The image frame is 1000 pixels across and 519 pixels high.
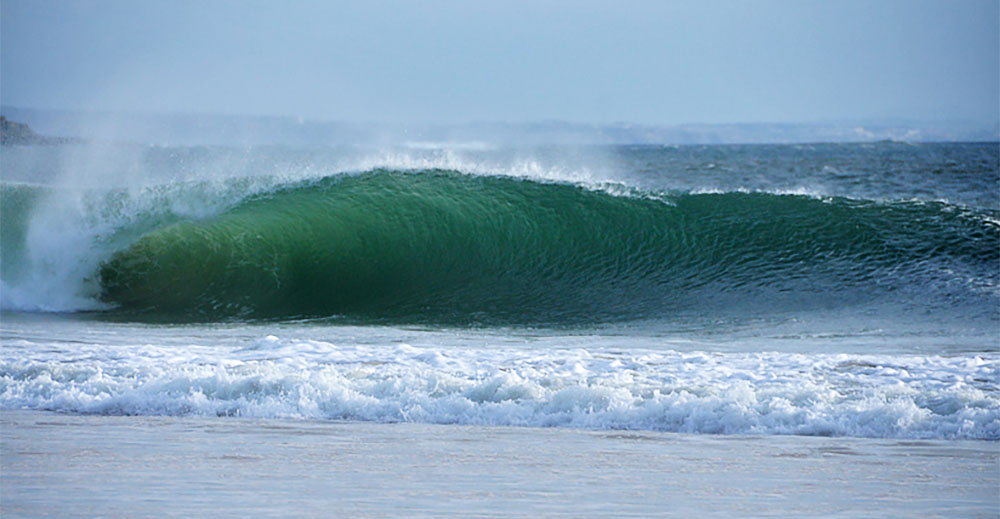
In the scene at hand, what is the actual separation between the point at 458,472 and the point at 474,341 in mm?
3602

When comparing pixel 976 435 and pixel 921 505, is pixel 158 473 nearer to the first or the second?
pixel 921 505

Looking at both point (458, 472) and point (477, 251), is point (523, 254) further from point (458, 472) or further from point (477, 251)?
point (458, 472)

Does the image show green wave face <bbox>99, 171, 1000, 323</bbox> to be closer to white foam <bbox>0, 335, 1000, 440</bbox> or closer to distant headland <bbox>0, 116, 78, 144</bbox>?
white foam <bbox>0, 335, 1000, 440</bbox>

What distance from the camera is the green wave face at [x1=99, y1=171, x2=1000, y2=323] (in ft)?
31.0

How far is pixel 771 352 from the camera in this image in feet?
21.8

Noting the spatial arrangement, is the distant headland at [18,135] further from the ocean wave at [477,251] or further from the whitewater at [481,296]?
the ocean wave at [477,251]

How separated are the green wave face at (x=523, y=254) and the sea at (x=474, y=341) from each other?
4 centimetres

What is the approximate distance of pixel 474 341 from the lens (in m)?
7.36

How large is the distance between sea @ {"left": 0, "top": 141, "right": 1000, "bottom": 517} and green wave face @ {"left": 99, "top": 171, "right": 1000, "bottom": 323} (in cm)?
4

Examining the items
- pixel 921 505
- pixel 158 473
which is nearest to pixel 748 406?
pixel 921 505

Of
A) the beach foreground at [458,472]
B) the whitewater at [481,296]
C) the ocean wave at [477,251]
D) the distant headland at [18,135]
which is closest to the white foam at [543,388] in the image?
the whitewater at [481,296]

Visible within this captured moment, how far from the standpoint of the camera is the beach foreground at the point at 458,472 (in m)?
3.27

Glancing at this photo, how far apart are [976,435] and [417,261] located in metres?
7.12

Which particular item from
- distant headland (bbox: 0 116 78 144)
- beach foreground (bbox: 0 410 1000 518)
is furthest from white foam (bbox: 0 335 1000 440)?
distant headland (bbox: 0 116 78 144)
